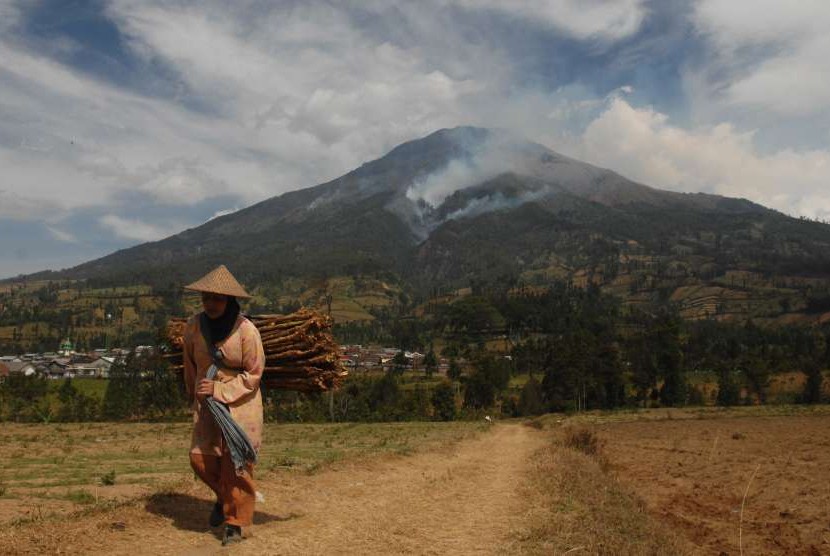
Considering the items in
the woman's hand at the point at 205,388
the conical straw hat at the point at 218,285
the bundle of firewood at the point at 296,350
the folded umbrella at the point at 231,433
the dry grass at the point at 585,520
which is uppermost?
the conical straw hat at the point at 218,285

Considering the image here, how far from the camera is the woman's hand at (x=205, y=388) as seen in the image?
697 cm

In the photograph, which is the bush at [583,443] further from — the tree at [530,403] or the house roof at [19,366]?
the house roof at [19,366]

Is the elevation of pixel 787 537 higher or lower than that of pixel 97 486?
lower

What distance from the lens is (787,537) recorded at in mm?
11242

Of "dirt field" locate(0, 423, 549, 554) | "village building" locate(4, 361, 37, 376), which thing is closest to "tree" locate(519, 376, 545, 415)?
"dirt field" locate(0, 423, 549, 554)

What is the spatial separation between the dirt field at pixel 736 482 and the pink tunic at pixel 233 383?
643 cm

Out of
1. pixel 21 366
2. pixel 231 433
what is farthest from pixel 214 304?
pixel 21 366

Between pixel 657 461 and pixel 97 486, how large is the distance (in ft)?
54.8

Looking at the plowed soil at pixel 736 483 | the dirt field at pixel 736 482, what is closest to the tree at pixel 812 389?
the dirt field at pixel 736 482

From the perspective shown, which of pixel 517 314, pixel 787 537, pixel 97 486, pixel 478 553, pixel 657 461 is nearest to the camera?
pixel 478 553

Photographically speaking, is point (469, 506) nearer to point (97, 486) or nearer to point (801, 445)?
point (97, 486)

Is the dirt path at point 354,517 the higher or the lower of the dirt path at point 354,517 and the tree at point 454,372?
the higher

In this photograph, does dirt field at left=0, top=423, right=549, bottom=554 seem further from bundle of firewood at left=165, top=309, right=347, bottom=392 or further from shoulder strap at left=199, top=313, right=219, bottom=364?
shoulder strap at left=199, top=313, right=219, bottom=364

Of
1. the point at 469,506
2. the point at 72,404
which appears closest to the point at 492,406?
the point at 72,404
